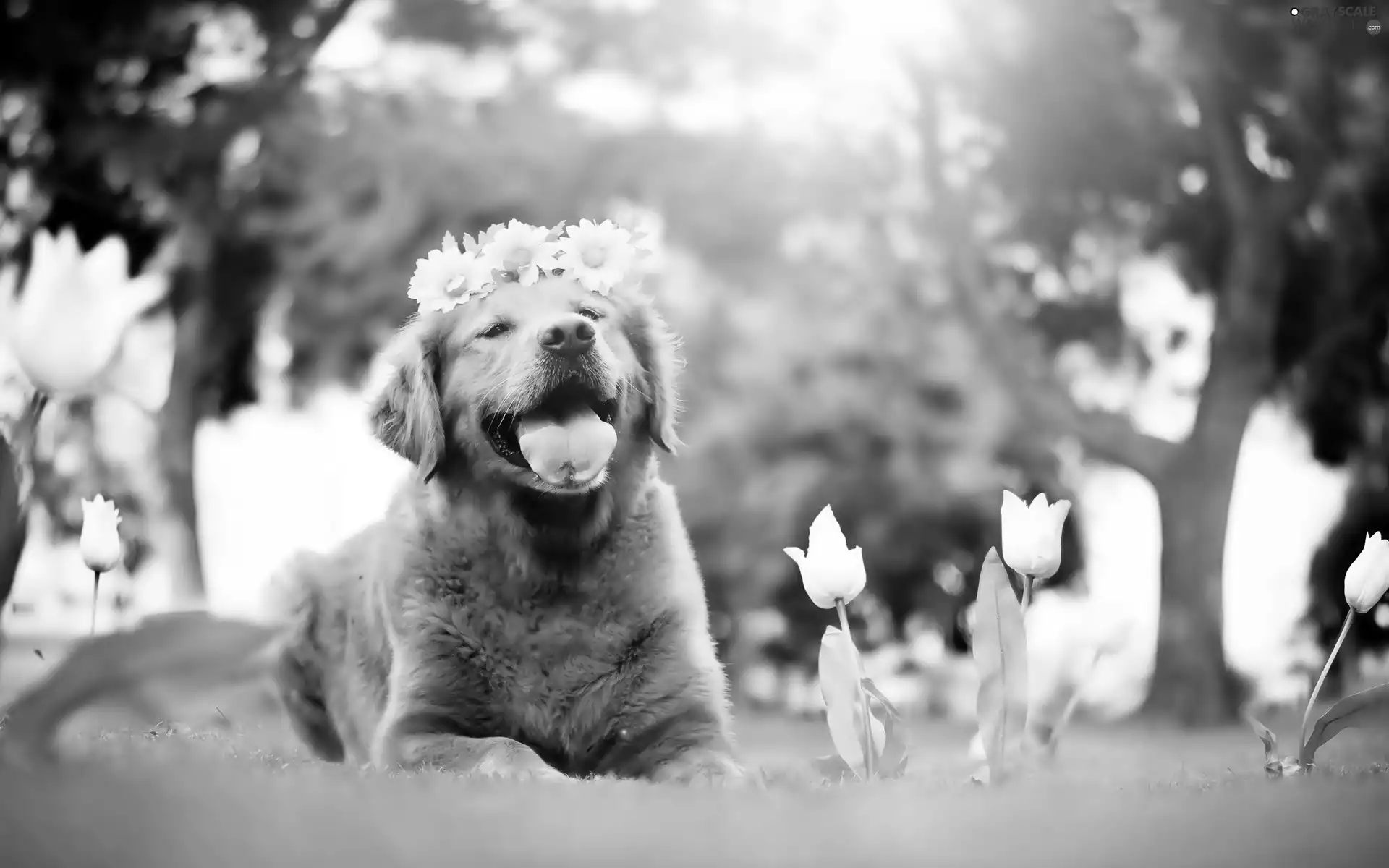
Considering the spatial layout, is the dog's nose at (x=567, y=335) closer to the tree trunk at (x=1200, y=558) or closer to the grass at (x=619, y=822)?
the grass at (x=619, y=822)

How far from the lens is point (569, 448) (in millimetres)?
3459

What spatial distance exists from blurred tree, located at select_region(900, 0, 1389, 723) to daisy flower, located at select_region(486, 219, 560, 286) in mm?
7136

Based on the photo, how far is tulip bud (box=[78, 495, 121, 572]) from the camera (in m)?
3.73

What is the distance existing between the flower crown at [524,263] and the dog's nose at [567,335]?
0.44 metres

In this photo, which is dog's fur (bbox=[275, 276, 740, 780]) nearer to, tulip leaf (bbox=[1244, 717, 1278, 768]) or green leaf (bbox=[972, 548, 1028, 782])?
green leaf (bbox=[972, 548, 1028, 782])

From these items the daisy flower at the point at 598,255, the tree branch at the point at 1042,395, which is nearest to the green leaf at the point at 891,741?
the daisy flower at the point at 598,255

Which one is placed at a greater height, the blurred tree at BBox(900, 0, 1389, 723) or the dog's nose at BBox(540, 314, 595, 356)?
the dog's nose at BBox(540, 314, 595, 356)

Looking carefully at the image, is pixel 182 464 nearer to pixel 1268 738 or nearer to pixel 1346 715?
pixel 1268 738

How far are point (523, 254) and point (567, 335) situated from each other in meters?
0.60

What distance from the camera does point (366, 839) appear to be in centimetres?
217

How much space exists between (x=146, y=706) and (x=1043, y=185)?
9.41 metres

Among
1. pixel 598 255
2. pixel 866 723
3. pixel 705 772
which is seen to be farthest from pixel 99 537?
pixel 866 723

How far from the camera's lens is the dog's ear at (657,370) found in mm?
3910

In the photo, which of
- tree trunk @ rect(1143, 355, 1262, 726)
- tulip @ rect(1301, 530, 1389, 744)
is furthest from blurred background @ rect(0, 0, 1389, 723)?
tulip @ rect(1301, 530, 1389, 744)
